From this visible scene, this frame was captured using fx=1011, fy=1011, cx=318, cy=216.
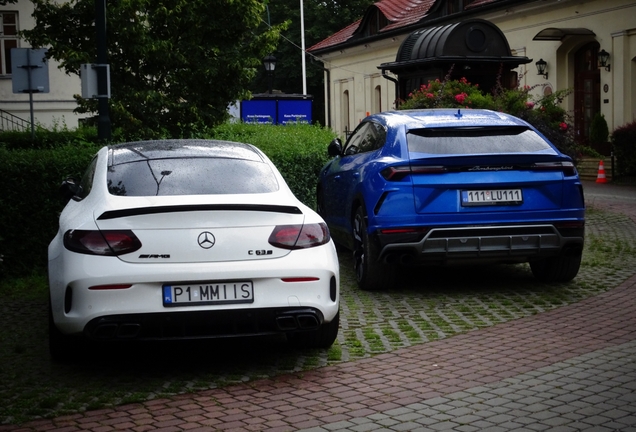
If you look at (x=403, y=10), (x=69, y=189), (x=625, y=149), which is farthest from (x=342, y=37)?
(x=69, y=189)

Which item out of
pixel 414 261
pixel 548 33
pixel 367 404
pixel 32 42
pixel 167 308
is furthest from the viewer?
pixel 548 33

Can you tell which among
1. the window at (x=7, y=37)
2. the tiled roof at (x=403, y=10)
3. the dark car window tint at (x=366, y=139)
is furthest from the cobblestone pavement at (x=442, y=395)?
the tiled roof at (x=403, y=10)

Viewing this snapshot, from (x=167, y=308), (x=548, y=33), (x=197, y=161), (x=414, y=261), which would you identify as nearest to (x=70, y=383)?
(x=167, y=308)

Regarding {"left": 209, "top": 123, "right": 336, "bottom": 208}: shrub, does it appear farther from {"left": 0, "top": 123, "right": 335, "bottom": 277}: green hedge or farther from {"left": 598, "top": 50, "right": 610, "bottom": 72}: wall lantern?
{"left": 598, "top": 50, "right": 610, "bottom": 72}: wall lantern

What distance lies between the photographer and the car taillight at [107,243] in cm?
597

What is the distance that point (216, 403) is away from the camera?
5.63 metres

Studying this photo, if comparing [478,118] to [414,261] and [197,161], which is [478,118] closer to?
[414,261]

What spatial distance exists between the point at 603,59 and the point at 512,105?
46.6 ft

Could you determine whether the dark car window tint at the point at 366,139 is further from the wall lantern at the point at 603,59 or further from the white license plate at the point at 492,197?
the wall lantern at the point at 603,59

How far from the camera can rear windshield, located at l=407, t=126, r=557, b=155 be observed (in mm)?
8977

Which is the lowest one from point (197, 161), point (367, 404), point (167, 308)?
point (367, 404)

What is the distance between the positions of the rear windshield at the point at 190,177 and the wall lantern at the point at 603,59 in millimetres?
25663

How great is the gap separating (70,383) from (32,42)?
14.2 meters

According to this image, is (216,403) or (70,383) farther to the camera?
(70,383)
